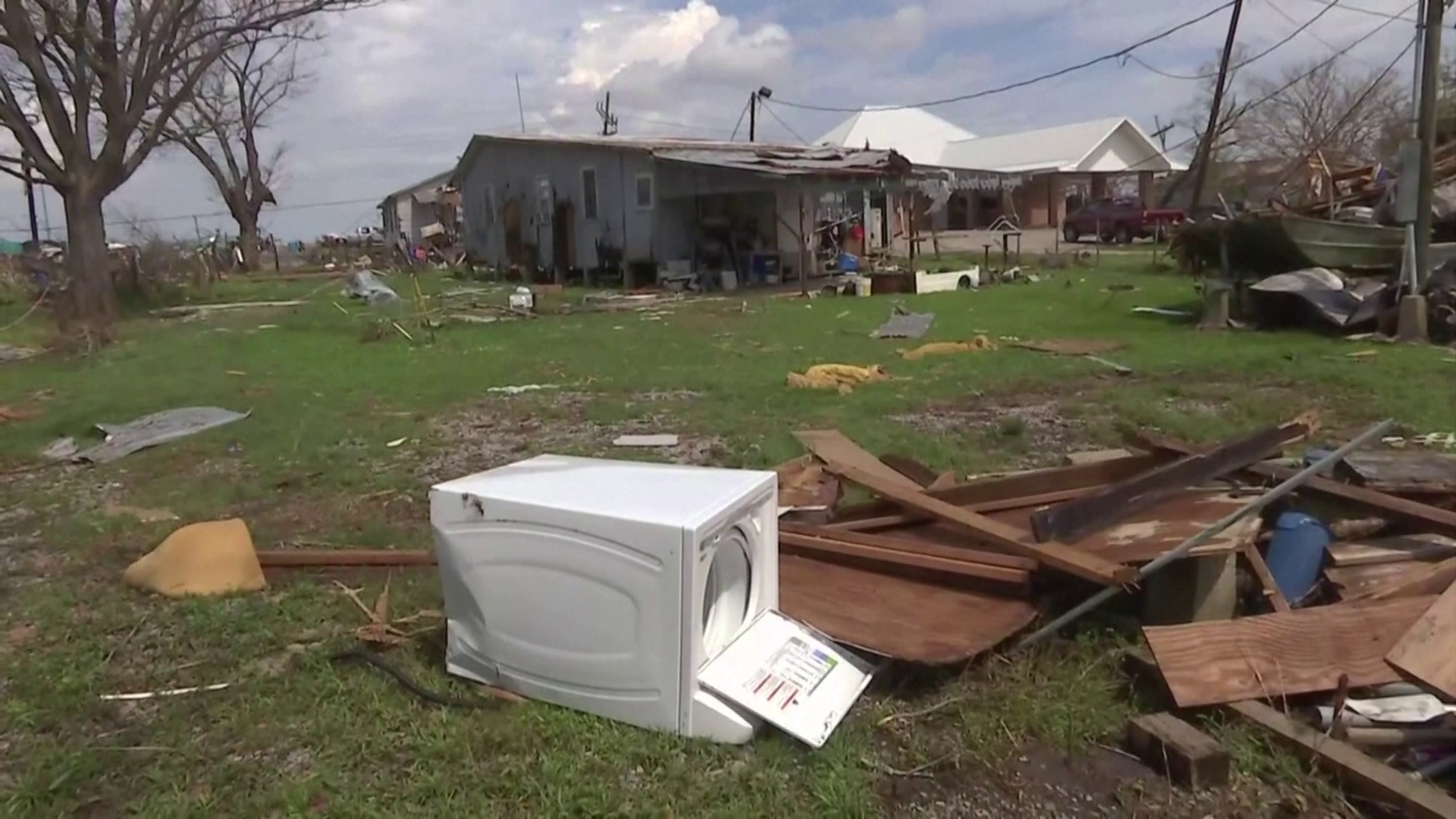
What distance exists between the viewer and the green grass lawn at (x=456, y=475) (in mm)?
2816

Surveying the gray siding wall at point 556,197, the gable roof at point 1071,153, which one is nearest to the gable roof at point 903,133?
the gable roof at point 1071,153

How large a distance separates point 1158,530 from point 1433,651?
3.37 ft

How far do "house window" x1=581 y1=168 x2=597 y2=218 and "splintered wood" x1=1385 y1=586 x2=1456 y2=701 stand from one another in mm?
21149

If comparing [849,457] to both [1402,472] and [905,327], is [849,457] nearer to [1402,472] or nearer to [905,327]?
[1402,472]

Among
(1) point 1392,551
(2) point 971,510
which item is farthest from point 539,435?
(1) point 1392,551

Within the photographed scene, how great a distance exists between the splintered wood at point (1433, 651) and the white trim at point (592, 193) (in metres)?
21.0

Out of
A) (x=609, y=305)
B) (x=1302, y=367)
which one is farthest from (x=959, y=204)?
(x=1302, y=367)

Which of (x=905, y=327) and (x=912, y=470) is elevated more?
(x=905, y=327)

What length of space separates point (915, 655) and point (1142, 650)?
717 mm

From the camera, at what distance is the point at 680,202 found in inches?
844

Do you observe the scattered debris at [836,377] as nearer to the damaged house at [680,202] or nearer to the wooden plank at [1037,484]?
the wooden plank at [1037,484]

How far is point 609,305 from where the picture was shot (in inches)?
678

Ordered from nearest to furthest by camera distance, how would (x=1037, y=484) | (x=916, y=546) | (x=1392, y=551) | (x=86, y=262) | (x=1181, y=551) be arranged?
(x=1181, y=551) → (x=1392, y=551) → (x=916, y=546) → (x=1037, y=484) → (x=86, y=262)

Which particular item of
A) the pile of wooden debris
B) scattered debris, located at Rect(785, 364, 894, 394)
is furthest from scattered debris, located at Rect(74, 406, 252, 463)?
the pile of wooden debris
